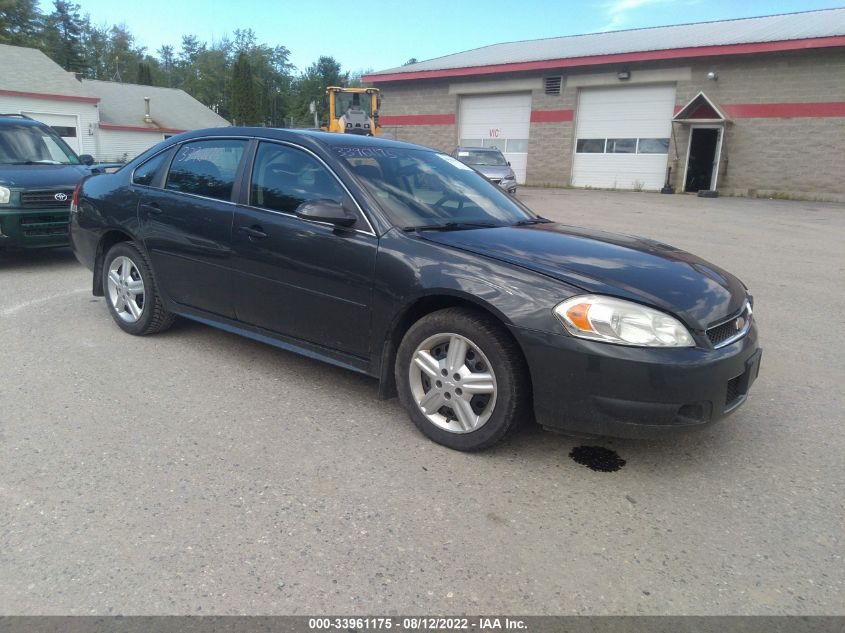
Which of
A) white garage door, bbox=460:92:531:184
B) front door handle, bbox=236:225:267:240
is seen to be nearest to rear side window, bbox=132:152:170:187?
front door handle, bbox=236:225:267:240

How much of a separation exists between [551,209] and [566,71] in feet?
40.8

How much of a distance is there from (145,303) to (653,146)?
959 inches

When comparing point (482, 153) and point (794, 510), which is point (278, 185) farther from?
point (482, 153)

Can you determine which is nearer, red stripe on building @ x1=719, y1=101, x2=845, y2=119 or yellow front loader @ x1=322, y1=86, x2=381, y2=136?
red stripe on building @ x1=719, y1=101, x2=845, y2=119

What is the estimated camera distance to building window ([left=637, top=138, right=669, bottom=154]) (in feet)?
83.0

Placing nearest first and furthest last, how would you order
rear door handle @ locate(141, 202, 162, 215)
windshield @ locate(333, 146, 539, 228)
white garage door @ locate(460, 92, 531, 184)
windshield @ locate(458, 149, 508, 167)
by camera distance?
windshield @ locate(333, 146, 539, 228) < rear door handle @ locate(141, 202, 162, 215) < windshield @ locate(458, 149, 508, 167) < white garage door @ locate(460, 92, 531, 184)

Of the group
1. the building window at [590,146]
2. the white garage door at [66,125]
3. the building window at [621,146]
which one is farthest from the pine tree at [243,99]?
the building window at [621,146]

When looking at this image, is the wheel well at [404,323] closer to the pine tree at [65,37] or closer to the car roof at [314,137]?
the car roof at [314,137]

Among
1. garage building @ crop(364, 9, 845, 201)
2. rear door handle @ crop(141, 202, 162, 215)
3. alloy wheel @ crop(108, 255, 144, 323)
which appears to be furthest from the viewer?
garage building @ crop(364, 9, 845, 201)

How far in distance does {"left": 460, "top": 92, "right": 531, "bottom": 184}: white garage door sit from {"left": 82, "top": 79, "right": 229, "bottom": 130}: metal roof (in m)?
19.8

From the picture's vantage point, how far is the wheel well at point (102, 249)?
5301 millimetres

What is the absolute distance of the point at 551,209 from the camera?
1759 centimetres

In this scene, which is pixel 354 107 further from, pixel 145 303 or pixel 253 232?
pixel 253 232

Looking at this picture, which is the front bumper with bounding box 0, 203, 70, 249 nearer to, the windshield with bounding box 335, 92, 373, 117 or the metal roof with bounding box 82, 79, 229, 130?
the windshield with bounding box 335, 92, 373, 117
